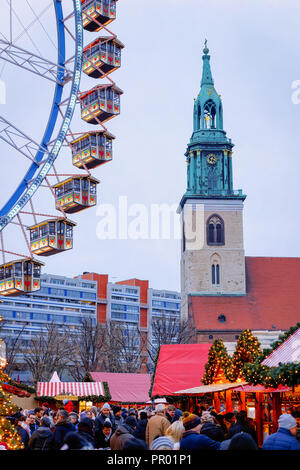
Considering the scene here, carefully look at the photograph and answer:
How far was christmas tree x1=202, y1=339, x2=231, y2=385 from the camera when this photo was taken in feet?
83.8

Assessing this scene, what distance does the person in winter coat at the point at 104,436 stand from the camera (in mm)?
12484

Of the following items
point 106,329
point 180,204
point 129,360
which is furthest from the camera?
point 180,204

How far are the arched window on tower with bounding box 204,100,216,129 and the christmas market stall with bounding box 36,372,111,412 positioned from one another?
2022 inches

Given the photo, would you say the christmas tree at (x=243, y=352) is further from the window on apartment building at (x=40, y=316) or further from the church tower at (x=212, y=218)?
the window on apartment building at (x=40, y=316)

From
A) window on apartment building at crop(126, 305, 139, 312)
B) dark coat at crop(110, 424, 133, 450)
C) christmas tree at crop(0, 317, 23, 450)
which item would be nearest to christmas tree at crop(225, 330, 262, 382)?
christmas tree at crop(0, 317, 23, 450)

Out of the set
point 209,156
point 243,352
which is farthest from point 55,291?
point 243,352

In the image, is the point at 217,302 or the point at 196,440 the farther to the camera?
the point at 217,302

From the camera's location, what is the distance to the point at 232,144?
78.7 metres

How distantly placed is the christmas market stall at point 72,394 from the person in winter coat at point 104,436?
58.9 feet

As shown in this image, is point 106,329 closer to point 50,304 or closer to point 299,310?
point 299,310

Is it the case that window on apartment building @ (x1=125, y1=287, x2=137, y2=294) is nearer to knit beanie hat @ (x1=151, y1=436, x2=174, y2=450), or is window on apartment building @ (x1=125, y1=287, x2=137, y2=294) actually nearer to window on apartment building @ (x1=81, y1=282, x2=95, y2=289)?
window on apartment building @ (x1=81, y1=282, x2=95, y2=289)

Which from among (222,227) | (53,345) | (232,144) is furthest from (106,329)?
(232,144)

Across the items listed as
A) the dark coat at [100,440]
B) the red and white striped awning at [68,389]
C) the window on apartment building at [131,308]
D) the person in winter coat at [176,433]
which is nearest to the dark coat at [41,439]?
the person in winter coat at [176,433]

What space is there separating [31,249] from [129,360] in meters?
41.7
